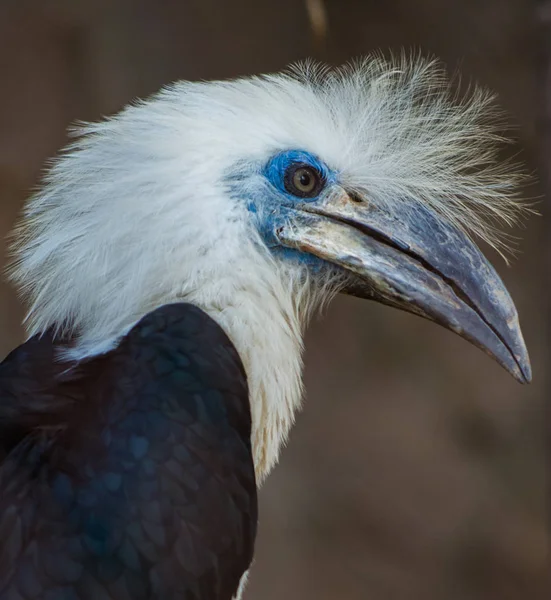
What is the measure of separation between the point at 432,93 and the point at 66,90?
178 centimetres

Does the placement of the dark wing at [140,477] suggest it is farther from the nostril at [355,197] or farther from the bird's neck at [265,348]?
the nostril at [355,197]

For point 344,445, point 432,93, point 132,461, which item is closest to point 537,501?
point 344,445

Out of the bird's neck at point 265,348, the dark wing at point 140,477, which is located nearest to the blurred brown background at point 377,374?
the bird's neck at point 265,348

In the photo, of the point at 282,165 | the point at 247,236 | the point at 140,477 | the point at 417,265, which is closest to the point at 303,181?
the point at 282,165

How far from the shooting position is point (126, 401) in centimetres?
137

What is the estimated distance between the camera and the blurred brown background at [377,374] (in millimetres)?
3365

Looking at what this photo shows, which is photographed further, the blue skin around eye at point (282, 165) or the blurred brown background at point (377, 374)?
the blurred brown background at point (377, 374)

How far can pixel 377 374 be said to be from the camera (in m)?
3.53

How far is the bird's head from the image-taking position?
1595mm

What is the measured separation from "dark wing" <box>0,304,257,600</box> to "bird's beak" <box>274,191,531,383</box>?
0.96 ft

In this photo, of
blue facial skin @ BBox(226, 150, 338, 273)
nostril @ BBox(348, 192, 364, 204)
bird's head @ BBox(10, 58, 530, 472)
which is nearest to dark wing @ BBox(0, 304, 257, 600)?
bird's head @ BBox(10, 58, 530, 472)

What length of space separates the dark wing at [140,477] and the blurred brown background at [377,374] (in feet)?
6.71

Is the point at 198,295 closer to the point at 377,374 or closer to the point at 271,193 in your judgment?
the point at 271,193

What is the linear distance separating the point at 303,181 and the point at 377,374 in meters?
1.95
